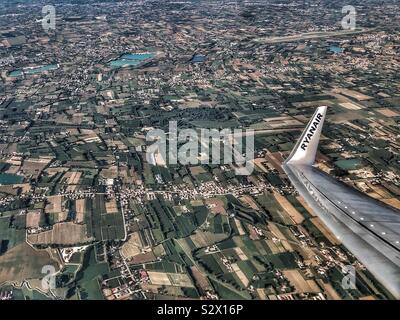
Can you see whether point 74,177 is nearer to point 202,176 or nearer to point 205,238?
point 202,176

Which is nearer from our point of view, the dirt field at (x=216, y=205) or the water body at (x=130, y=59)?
the dirt field at (x=216, y=205)

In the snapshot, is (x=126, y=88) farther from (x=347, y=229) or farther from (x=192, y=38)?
(x=347, y=229)

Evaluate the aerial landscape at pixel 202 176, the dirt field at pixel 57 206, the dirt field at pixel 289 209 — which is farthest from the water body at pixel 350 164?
the dirt field at pixel 57 206

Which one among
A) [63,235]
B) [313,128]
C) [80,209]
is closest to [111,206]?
A: [80,209]

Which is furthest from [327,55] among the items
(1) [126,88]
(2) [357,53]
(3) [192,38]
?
(1) [126,88]

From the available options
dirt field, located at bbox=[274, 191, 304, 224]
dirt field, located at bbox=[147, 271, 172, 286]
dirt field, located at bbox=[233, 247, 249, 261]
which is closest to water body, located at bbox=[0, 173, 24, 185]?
dirt field, located at bbox=[147, 271, 172, 286]

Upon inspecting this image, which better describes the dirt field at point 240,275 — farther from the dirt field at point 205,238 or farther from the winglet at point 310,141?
the winglet at point 310,141
